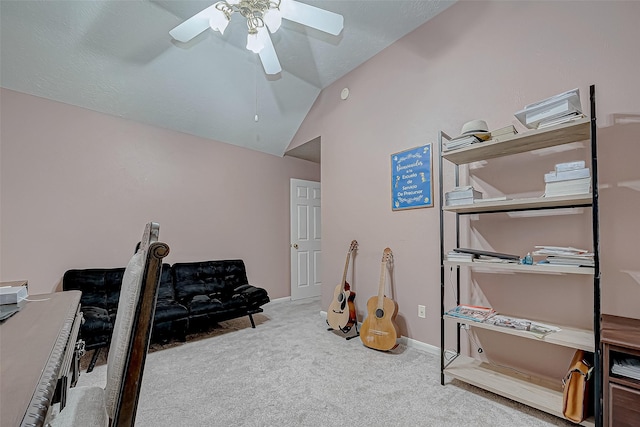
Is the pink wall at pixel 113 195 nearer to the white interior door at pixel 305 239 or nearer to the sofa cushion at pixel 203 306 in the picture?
the white interior door at pixel 305 239

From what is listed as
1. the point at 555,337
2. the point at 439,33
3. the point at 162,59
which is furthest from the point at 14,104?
the point at 555,337

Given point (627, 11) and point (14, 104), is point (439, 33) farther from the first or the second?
point (14, 104)

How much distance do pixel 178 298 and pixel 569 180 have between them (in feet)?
11.5

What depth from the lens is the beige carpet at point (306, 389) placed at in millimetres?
1625

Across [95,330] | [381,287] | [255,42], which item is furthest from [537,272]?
[95,330]

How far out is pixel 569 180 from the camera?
5.00 feet

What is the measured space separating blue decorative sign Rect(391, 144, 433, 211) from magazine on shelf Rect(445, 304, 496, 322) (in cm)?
91

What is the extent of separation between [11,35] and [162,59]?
1.05 meters

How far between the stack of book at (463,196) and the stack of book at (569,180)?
40cm

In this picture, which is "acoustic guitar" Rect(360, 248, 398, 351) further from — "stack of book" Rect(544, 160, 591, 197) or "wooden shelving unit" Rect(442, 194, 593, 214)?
"stack of book" Rect(544, 160, 591, 197)

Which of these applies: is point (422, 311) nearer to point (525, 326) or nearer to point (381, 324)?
point (381, 324)

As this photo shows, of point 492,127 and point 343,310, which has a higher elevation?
point 492,127

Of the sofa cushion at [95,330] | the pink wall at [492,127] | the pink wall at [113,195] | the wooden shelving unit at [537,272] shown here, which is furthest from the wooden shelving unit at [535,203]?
the pink wall at [113,195]

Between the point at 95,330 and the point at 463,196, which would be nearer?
the point at 463,196
